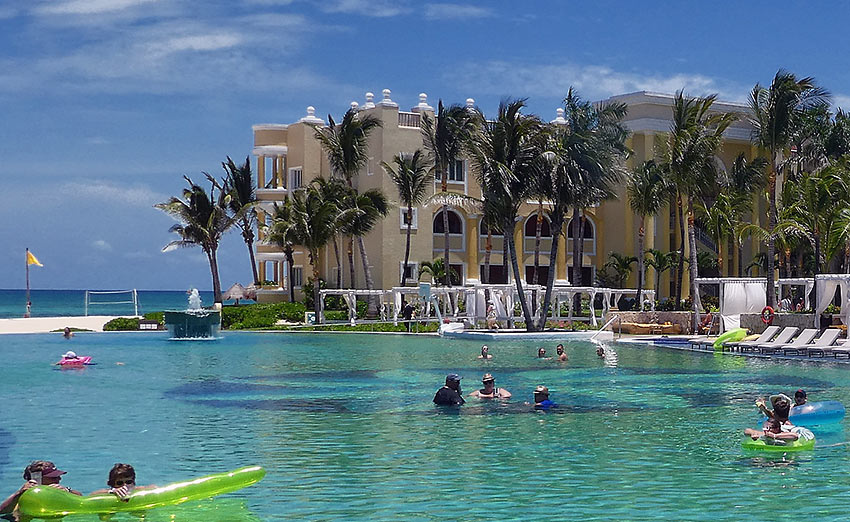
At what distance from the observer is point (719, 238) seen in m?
48.5

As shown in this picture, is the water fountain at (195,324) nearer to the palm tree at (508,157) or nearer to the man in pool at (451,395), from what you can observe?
the palm tree at (508,157)

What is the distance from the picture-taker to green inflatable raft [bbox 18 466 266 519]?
36.4ft

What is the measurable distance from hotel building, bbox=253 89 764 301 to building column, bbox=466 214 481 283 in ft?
0.18

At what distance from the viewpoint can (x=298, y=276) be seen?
200 ft

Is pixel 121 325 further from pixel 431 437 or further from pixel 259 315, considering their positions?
pixel 431 437

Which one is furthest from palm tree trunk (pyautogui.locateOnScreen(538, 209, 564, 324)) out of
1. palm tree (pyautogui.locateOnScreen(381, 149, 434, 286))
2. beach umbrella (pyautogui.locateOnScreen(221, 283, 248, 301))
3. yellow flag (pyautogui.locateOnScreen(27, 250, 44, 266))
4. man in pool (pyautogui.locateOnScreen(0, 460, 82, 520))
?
yellow flag (pyautogui.locateOnScreen(27, 250, 44, 266))

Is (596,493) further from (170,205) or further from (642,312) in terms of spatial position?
(170,205)

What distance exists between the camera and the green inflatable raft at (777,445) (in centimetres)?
1485

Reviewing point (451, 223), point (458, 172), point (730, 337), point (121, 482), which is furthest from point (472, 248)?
point (121, 482)

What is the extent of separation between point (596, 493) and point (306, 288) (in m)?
43.6

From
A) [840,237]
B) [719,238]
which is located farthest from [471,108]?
[840,237]

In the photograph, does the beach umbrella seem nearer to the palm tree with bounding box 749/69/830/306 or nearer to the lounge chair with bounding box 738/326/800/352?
the palm tree with bounding box 749/69/830/306

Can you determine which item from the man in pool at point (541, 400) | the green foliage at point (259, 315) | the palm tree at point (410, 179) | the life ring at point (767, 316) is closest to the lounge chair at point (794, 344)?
the life ring at point (767, 316)

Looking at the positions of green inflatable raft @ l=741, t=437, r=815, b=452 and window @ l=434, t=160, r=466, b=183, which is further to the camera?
window @ l=434, t=160, r=466, b=183
